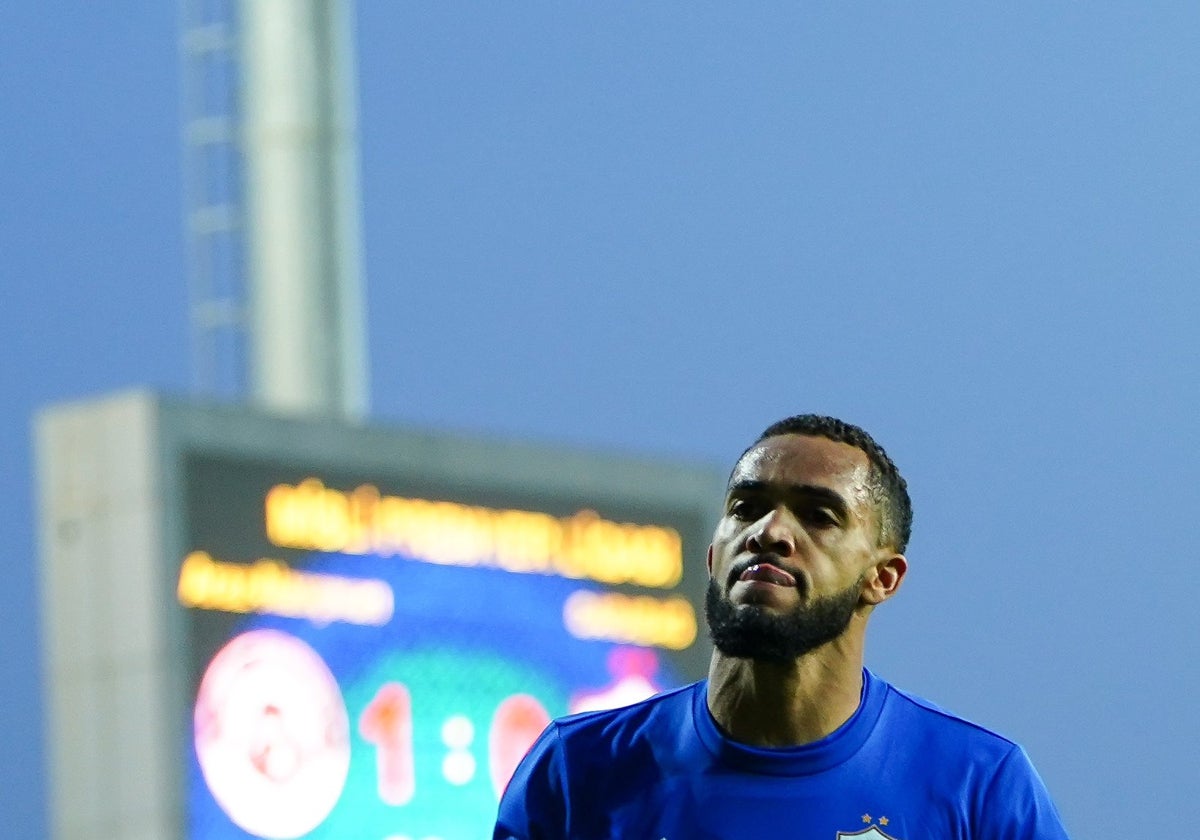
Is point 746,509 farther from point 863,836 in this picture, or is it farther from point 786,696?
point 863,836

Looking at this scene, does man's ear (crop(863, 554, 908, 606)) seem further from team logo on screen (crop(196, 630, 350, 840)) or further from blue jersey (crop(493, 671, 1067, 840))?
team logo on screen (crop(196, 630, 350, 840))

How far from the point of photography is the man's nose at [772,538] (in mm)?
2990

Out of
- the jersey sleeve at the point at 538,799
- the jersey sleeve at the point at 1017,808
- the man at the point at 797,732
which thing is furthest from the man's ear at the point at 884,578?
the jersey sleeve at the point at 538,799

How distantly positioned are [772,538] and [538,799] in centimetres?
41

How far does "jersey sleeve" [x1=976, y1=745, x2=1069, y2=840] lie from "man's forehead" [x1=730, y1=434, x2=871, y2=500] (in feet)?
1.13

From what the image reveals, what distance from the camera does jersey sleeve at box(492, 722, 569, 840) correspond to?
10.3 ft

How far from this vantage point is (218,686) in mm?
8078

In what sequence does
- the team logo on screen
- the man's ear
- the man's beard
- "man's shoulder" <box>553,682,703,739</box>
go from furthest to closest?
the team logo on screen
"man's shoulder" <box>553,682,703,739</box>
the man's ear
the man's beard

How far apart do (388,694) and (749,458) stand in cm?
547

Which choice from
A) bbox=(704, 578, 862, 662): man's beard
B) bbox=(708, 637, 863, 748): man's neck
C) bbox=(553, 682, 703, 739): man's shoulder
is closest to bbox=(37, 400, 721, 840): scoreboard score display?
bbox=(553, 682, 703, 739): man's shoulder

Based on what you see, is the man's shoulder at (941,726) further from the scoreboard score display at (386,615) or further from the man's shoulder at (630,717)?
the scoreboard score display at (386,615)

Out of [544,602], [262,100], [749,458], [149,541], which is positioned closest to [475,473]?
[544,602]

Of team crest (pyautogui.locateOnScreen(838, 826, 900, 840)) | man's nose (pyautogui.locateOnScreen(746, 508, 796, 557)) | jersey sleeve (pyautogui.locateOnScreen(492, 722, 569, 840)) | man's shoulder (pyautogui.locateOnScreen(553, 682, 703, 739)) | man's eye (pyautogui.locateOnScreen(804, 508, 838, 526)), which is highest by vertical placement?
man's eye (pyautogui.locateOnScreen(804, 508, 838, 526))

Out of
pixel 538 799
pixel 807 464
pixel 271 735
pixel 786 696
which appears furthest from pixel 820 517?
pixel 271 735
